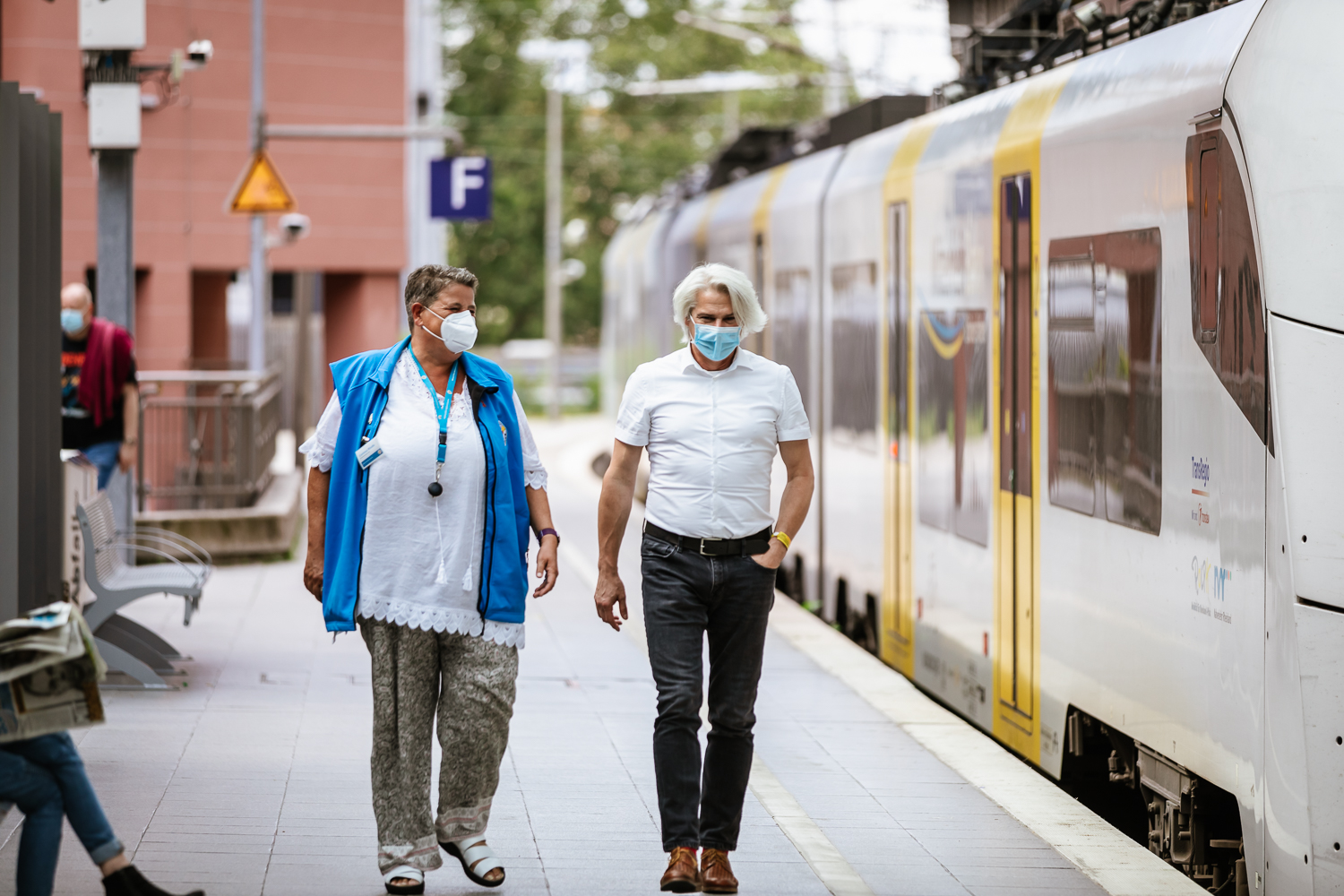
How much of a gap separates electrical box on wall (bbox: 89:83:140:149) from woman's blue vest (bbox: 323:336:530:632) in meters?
5.52

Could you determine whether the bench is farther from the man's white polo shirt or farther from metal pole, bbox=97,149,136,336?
the man's white polo shirt

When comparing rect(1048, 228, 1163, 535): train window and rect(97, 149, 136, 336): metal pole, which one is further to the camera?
rect(97, 149, 136, 336): metal pole

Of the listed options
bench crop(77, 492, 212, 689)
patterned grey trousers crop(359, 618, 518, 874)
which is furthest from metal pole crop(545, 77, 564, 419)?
patterned grey trousers crop(359, 618, 518, 874)

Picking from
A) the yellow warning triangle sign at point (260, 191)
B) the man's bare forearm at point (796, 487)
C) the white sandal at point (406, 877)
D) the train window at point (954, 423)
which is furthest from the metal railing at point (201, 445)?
the man's bare forearm at point (796, 487)

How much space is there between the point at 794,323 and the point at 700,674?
24.6 ft

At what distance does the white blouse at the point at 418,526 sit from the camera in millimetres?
5188

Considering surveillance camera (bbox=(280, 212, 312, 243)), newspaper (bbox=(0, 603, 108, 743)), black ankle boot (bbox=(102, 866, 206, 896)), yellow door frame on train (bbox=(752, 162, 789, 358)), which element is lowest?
black ankle boot (bbox=(102, 866, 206, 896))

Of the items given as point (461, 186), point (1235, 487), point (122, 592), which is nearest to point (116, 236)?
point (122, 592)

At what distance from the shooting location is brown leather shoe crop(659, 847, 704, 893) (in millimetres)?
5328

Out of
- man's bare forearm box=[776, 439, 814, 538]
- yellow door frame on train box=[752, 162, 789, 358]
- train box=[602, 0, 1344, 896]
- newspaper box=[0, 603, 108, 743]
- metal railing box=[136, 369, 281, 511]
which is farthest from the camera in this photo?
metal railing box=[136, 369, 281, 511]

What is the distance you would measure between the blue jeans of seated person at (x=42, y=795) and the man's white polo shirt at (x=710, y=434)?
1680mm

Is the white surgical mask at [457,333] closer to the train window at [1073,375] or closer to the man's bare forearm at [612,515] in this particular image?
the man's bare forearm at [612,515]

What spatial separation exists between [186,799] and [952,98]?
18.8 feet

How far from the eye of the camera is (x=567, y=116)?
57344 mm
